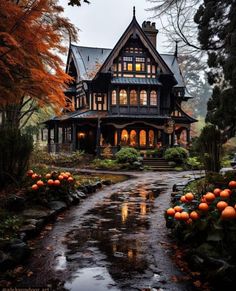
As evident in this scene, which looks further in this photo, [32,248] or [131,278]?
[32,248]

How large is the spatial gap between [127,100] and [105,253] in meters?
26.7

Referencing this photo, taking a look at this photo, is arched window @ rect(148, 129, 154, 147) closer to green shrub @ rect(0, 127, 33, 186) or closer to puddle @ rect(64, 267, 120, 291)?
green shrub @ rect(0, 127, 33, 186)

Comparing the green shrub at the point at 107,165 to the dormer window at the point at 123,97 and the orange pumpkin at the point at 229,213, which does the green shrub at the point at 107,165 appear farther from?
the orange pumpkin at the point at 229,213

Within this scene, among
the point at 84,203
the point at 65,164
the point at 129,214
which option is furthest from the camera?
the point at 65,164

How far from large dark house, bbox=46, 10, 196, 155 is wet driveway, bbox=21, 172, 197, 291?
21458mm

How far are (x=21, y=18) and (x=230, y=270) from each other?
26.9 ft

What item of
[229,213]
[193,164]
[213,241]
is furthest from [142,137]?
[229,213]

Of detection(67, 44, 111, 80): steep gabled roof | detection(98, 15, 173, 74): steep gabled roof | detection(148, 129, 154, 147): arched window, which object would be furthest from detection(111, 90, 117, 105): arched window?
detection(148, 129, 154, 147): arched window

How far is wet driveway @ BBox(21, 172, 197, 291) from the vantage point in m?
4.37

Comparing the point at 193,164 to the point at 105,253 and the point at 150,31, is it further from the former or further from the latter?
the point at 105,253

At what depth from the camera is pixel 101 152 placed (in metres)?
30.2

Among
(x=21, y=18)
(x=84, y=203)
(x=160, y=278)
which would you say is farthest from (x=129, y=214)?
(x=21, y=18)

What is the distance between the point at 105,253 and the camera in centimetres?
550

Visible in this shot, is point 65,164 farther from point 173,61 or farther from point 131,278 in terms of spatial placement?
point 131,278
